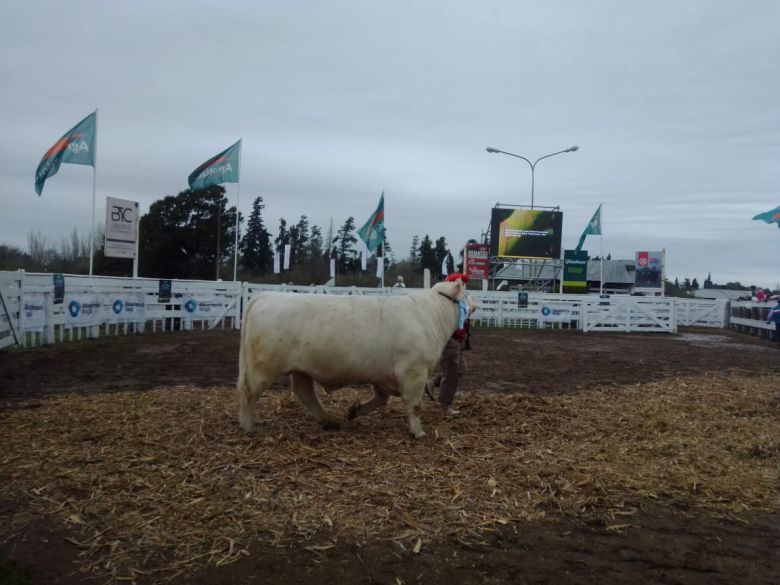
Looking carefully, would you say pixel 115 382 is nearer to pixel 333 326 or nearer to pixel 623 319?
pixel 333 326

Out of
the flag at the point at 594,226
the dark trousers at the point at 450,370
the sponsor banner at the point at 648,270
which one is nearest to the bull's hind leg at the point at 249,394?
the dark trousers at the point at 450,370

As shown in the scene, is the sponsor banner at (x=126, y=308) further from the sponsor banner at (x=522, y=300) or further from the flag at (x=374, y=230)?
the sponsor banner at (x=522, y=300)

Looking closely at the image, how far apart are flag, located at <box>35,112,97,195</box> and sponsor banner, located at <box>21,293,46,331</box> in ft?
17.9

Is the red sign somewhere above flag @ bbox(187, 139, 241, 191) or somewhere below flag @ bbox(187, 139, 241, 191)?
below

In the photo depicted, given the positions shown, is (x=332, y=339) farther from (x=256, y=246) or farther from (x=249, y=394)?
(x=256, y=246)

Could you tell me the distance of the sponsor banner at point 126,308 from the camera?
56.0ft

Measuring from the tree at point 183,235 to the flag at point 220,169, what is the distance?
19.1 metres

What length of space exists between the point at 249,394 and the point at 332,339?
1071 mm

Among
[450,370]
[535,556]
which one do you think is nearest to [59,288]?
[450,370]

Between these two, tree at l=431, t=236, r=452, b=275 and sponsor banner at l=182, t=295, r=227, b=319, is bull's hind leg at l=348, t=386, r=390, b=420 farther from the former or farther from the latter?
tree at l=431, t=236, r=452, b=275

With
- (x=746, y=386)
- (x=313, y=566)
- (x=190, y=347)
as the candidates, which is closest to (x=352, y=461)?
(x=313, y=566)

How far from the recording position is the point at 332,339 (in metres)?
6.26

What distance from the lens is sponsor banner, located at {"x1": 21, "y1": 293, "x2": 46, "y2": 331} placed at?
13492mm

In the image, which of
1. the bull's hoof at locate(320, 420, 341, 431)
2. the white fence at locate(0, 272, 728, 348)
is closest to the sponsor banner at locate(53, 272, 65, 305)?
the white fence at locate(0, 272, 728, 348)
